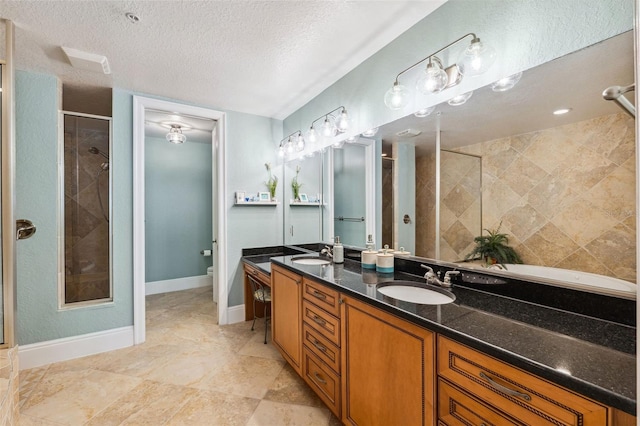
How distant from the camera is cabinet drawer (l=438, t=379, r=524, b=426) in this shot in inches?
33.3

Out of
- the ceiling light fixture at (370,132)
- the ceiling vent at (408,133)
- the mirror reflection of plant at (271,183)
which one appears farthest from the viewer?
the mirror reflection of plant at (271,183)

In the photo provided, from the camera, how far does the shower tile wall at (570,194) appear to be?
0.97 m

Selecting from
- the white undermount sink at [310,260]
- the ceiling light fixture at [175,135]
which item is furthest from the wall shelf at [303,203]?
the ceiling light fixture at [175,135]

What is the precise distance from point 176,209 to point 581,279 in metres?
4.74

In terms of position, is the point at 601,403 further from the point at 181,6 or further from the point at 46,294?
the point at 46,294

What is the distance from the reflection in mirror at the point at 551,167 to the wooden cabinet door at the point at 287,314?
109 centimetres

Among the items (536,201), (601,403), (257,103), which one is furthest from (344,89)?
(601,403)

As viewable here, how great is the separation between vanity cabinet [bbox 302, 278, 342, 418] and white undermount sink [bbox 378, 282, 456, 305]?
31 cm

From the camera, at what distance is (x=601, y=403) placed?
2.11ft

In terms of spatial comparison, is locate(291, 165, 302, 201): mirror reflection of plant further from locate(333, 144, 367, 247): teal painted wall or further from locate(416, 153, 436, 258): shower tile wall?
locate(416, 153, 436, 258): shower tile wall

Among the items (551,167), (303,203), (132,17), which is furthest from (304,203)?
(551,167)

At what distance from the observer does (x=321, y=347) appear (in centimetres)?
171

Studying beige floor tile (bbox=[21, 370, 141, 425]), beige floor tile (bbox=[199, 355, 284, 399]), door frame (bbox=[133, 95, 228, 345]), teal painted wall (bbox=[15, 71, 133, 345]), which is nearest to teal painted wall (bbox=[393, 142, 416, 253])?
beige floor tile (bbox=[199, 355, 284, 399])

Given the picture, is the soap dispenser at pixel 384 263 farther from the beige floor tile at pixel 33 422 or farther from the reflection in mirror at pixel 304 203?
the beige floor tile at pixel 33 422
